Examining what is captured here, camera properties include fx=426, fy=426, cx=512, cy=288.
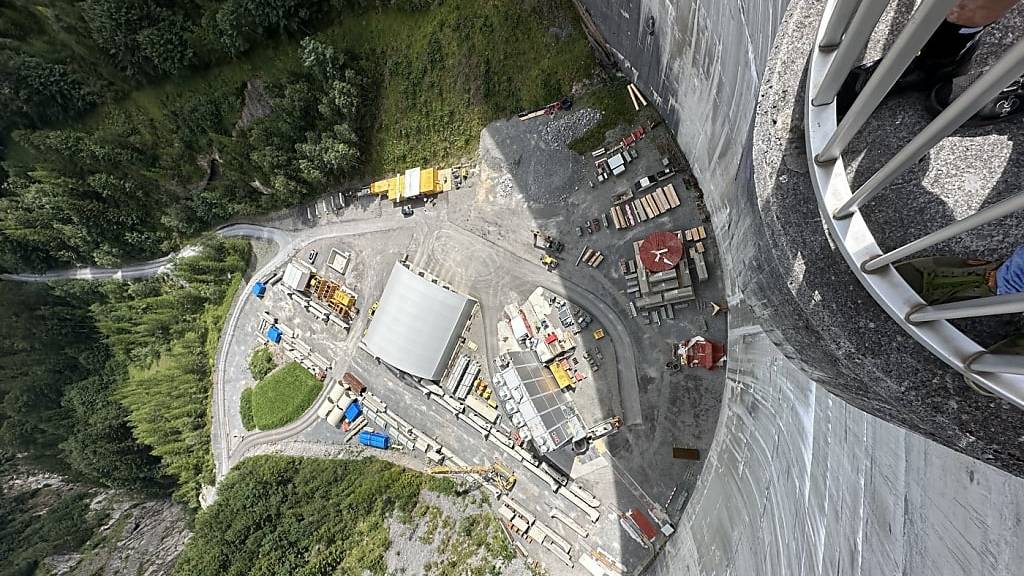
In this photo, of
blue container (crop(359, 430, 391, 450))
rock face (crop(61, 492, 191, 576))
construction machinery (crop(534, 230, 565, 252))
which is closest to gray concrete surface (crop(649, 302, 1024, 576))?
construction machinery (crop(534, 230, 565, 252))

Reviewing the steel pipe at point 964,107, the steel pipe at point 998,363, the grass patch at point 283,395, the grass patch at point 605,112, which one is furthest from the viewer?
the grass patch at point 283,395

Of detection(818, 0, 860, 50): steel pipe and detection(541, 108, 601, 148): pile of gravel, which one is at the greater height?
detection(541, 108, 601, 148): pile of gravel

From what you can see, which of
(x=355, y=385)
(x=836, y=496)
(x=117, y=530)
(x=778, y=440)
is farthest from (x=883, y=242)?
(x=117, y=530)

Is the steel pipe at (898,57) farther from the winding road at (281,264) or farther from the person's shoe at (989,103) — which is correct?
the winding road at (281,264)

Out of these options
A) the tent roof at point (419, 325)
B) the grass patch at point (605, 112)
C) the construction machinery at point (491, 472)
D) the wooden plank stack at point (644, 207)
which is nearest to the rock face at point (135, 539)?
the construction machinery at point (491, 472)

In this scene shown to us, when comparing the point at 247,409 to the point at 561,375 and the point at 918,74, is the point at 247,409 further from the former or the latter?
the point at 918,74

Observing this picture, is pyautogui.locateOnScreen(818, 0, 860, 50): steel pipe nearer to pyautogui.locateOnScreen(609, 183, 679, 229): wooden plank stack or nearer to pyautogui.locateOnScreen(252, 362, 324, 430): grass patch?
pyautogui.locateOnScreen(609, 183, 679, 229): wooden plank stack
